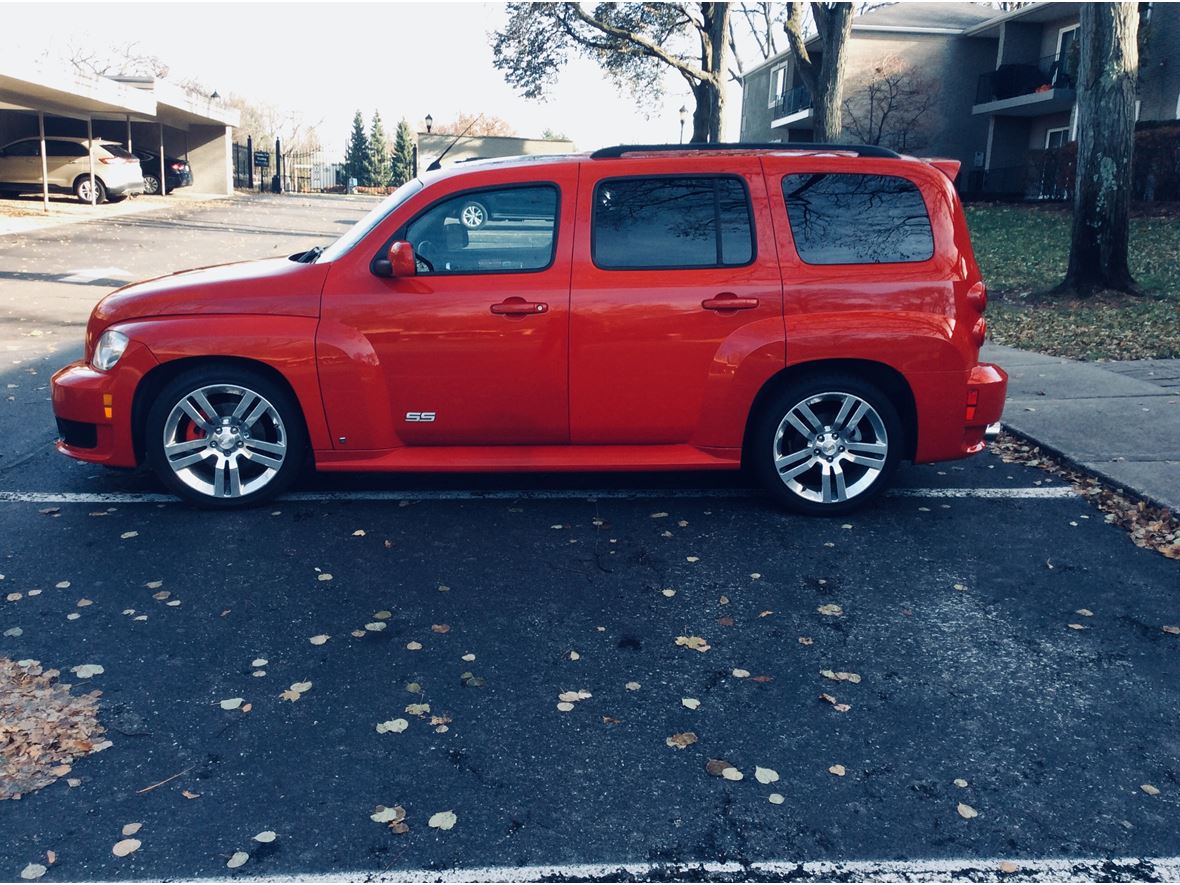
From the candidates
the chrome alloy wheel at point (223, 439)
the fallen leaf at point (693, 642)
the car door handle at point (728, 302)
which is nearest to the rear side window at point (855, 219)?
the car door handle at point (728, 302)

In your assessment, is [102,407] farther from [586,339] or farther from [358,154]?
[358,154]

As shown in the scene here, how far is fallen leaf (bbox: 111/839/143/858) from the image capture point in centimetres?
293

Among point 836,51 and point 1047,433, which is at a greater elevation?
point 836,51

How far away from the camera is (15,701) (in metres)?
3.73

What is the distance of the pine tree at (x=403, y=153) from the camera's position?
75812 millimetres

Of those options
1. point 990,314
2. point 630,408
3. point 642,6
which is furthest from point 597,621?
point 642,6

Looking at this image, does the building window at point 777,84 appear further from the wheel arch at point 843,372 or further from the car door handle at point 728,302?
the car door handle at point 728,302

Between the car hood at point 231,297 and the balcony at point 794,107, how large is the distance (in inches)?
1521

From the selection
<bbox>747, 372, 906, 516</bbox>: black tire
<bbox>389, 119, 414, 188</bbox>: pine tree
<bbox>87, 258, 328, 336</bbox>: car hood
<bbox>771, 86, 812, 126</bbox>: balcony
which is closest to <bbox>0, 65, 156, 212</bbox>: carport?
<bbox>87, 258, 328, 336</bbox>: car hood

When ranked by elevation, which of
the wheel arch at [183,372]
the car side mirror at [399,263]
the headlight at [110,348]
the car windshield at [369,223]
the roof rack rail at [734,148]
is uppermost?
the roof rack rail at [734,148]

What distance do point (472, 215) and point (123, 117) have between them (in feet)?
109

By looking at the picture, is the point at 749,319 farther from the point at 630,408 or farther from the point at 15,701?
the point at 15,701

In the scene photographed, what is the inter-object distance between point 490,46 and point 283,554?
109 ft

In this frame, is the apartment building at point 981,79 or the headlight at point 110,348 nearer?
the headlight at point 110,348
